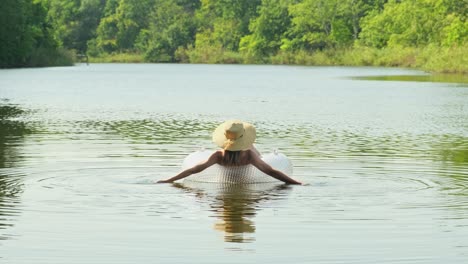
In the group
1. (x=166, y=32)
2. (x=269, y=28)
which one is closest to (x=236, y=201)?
(x=269, y=28)

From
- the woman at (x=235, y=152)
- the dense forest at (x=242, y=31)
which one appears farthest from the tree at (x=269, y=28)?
the woman at (x=235, y=152)

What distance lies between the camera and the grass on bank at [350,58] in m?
79.6

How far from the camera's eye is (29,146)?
2214 centimetres

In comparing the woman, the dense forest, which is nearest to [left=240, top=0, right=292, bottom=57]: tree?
the dense forest

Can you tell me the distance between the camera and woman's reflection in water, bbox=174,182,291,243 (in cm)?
1200

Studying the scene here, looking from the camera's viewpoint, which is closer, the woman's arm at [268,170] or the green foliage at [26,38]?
the woman's arm at [268,170]

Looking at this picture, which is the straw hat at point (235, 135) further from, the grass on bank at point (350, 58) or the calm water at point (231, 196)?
the grass on bank at point (350, 58)

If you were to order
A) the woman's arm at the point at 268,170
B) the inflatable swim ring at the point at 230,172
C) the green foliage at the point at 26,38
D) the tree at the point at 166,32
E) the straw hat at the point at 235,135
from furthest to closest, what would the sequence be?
the tree at the point at 166,32 < the green foliage at the point at 26,38 < the inflatable swim ring at the point at 230,172 < the woman's arm at the point at 268,170 < the straw hat at the point at 235,135

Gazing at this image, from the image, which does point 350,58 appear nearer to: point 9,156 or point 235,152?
point 9,156

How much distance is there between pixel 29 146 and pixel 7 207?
8.77 meters

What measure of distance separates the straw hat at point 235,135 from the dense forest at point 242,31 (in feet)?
205

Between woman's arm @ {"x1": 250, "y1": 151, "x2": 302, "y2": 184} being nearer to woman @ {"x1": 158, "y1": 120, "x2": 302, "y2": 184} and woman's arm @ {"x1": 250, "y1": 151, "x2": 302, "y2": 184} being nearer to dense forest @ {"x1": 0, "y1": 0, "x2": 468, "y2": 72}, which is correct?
woman @ {"x1": 158, "y1": 120, "x2": 302, "y2": 184}

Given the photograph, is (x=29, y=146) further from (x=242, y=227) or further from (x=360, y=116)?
(x=360, y=116)

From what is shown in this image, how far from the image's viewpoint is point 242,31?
136 metres
